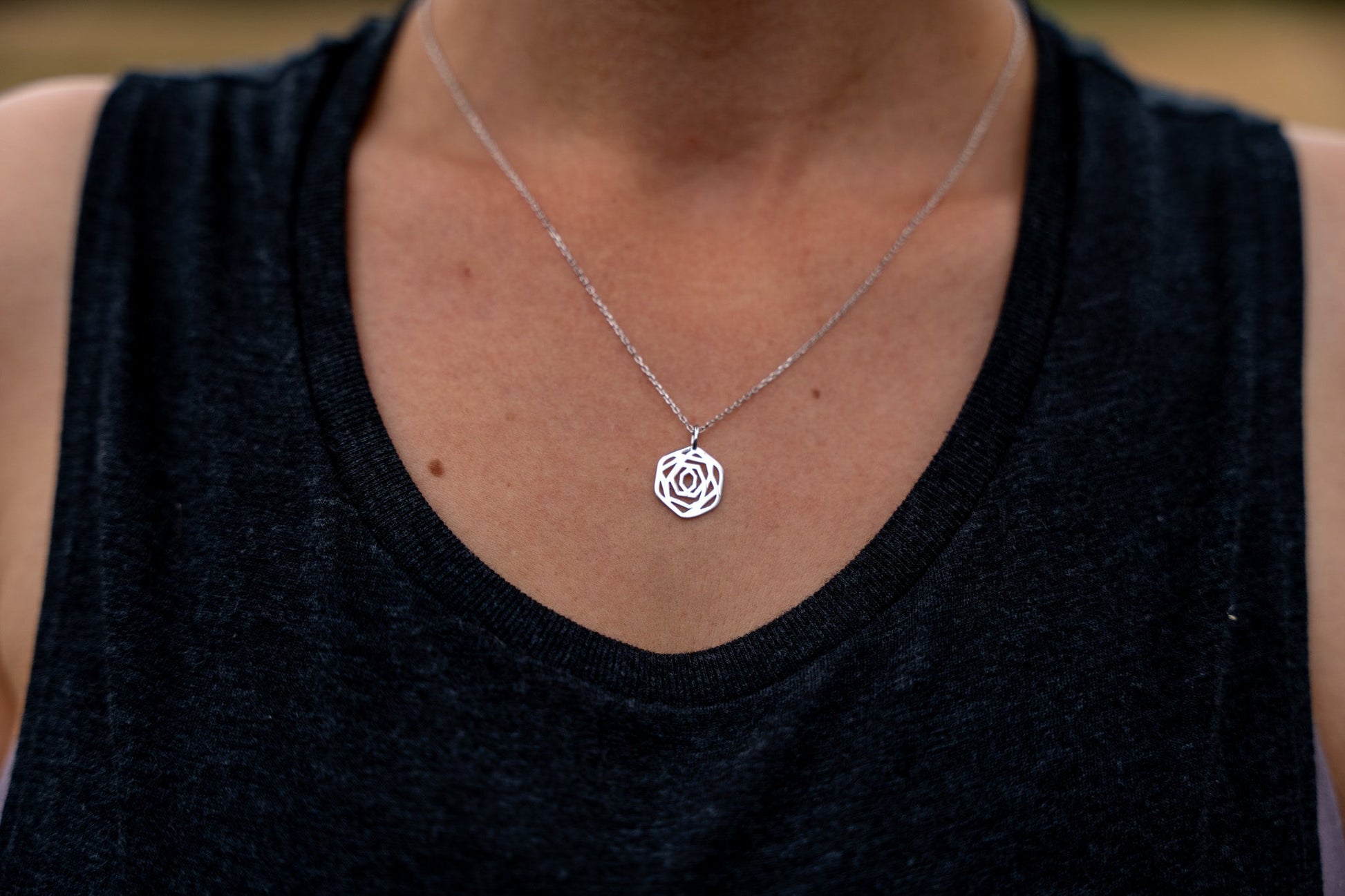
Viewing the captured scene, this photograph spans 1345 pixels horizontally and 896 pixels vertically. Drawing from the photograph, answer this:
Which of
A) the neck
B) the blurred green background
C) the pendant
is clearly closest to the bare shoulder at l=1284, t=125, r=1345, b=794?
the neck

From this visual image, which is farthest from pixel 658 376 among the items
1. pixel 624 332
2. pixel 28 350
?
pixel 28 350

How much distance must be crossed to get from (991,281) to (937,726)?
0.50 meters

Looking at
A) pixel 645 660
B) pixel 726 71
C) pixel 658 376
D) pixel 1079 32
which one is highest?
pixel 726 71

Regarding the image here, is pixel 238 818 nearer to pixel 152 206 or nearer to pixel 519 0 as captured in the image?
pixel 152 206

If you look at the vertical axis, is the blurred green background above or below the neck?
below

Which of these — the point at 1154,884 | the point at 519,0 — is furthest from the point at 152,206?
the point at 1154,884

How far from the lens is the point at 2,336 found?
1083 mm

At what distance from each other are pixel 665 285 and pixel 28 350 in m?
0.66

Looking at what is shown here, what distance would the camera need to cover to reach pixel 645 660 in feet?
3.28

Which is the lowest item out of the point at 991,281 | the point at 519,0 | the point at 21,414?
the point at 21,414

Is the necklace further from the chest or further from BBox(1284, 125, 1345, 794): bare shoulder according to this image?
BBox(1284, 125, 1345, 794): bare shoulder

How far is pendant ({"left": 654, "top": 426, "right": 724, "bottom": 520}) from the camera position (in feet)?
3.64

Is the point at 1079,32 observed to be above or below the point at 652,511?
below

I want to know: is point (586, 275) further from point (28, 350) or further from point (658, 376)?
point (28, 350)
